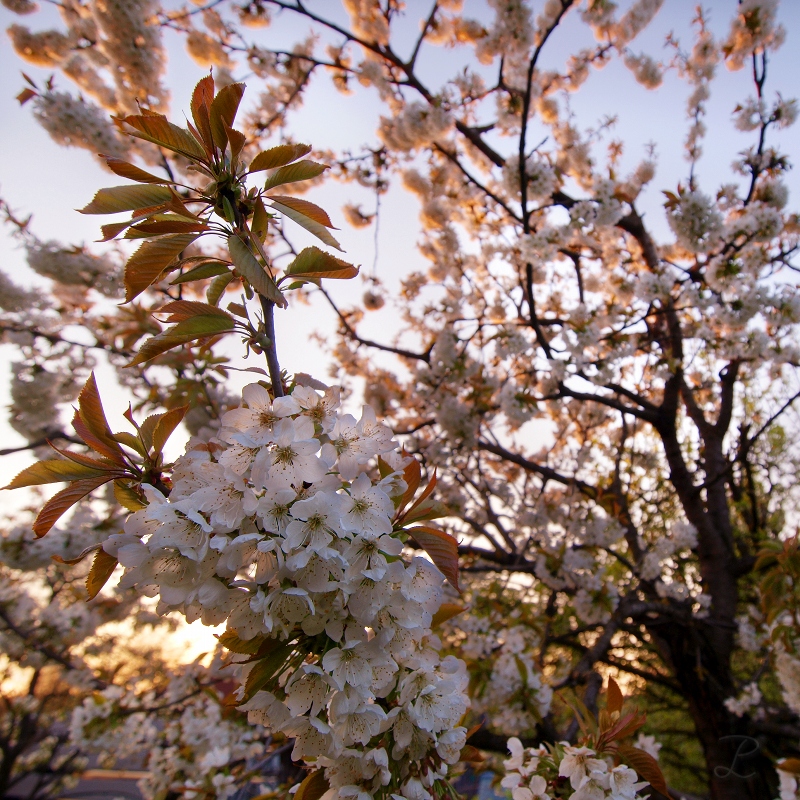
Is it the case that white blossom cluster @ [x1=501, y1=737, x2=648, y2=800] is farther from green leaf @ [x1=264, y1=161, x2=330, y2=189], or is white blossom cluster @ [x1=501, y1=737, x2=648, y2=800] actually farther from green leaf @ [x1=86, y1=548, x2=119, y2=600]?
green leaf @ [x1=264, y1=161, x2=330, y2=189]

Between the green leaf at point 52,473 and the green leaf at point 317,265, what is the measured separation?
43cm

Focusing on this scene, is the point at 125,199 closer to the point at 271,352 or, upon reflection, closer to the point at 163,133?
the point at 163,133

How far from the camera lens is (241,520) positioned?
63 centimetres

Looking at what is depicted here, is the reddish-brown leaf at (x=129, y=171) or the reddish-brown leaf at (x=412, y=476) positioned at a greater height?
the reddish-brown leaf at (x=129, y=171)

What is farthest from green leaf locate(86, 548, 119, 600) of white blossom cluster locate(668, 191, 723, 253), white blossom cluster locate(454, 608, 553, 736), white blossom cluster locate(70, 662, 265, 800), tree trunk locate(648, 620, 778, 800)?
white blossom cluster locate(668, 191, 723, 253)

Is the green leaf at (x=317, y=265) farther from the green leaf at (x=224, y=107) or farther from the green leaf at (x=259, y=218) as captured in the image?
the green leaf at (x=224, y=107)

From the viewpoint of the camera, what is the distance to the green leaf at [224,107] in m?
0.73

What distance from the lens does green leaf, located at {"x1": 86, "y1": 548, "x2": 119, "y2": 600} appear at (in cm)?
69

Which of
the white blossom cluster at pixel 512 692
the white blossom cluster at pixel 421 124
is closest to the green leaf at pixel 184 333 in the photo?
the white blossom cluster at pixel 512 692

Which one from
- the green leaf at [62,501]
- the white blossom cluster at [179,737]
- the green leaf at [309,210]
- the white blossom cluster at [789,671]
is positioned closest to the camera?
the green leaf at [62,501]

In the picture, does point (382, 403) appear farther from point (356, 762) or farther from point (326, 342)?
point (356, 762)

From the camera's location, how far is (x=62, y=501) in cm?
72

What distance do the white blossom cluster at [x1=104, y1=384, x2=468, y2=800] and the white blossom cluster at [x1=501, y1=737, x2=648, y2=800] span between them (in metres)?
0.41

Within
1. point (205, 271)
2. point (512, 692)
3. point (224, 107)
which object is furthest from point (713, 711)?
Result: point (224, 107)
